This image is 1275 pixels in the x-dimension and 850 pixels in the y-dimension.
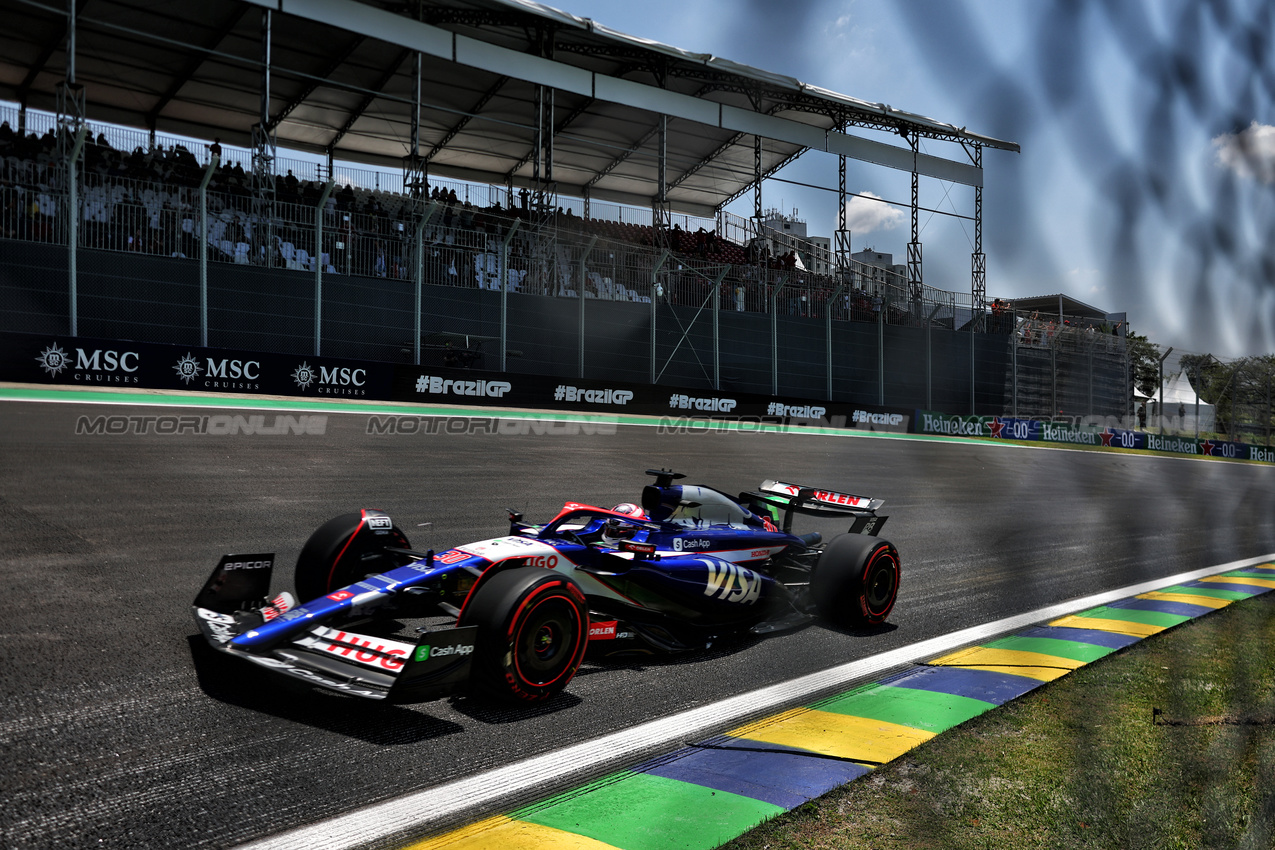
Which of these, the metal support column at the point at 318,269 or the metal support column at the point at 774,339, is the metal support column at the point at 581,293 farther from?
the metal support column at the point at 774,339

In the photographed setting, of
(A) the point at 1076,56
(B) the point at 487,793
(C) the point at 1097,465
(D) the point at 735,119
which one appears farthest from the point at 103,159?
(C) the point at 1097,465

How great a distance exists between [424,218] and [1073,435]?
22499 mm

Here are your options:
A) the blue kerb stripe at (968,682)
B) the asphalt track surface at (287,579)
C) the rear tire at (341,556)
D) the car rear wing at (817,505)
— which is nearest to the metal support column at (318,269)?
the asphalt track surface at (287,579)

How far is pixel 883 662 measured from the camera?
17.4ft

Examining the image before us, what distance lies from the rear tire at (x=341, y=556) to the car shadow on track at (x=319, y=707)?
87cm

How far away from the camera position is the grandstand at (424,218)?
51.8 ft

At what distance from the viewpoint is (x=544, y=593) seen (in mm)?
4125

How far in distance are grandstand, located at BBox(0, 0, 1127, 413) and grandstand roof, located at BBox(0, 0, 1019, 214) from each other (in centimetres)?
10

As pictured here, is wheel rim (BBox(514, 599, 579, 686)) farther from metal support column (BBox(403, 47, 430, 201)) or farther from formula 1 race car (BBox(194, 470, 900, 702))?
metal support column (BBox(403, 47, 430, 201))

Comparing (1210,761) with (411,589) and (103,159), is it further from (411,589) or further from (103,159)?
(103,159)

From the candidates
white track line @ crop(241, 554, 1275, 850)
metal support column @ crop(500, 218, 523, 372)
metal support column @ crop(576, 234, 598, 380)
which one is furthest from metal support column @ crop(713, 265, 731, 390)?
white track line @ crop(241, 554, 1275, 850)

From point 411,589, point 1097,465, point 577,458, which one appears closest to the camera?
point 411,589

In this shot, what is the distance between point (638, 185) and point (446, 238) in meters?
18.9

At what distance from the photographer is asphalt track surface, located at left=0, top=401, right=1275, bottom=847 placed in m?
3.12
